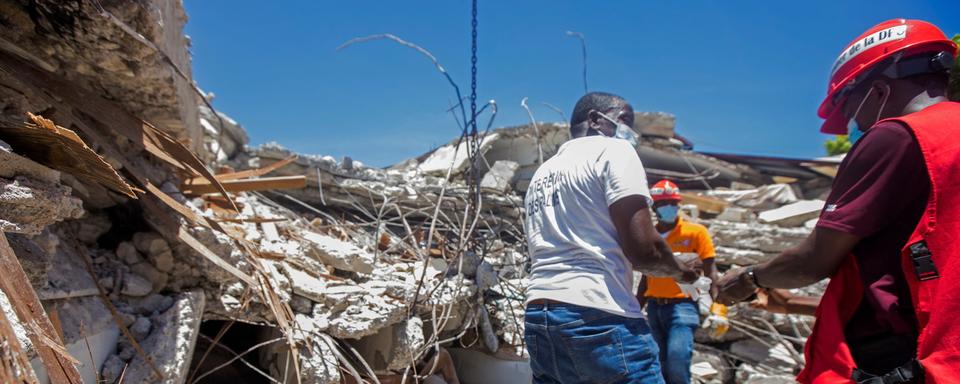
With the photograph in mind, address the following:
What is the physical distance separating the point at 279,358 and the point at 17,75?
1728 mm

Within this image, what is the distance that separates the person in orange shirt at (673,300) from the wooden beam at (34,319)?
10.2 ft

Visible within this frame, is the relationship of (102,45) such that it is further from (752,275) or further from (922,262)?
(922,262)

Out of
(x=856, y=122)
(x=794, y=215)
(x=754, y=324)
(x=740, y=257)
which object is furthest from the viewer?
(x=794, y=215)

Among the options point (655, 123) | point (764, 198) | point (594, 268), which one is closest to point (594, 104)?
point (594, 268)

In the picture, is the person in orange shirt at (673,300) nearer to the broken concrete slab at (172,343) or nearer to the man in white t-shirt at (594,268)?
the man in white t-shirt at (594,268)

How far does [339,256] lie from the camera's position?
329 centimetres

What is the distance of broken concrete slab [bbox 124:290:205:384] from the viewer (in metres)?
2.21

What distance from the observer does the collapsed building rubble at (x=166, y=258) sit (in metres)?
1.70

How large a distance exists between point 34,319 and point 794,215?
7961mm

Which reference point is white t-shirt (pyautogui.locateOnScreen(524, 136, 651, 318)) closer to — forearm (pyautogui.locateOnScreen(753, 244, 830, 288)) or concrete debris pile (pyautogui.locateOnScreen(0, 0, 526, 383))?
forearm (pyautogui.locateOnScreen(753, 244, 830, 288))

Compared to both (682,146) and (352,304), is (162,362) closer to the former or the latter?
(352,304)

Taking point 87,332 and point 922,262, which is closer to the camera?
point 922,262

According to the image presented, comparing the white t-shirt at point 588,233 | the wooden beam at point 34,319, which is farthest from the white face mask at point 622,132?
the wooden beam at point 34,319

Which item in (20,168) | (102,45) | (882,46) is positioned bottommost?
(20,168)
